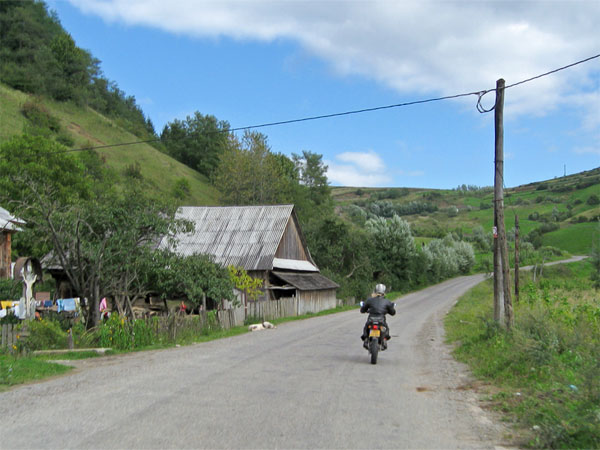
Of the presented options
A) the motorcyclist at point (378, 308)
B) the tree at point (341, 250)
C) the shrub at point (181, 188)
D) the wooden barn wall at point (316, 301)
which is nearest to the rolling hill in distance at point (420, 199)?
the shrub at point (181, 188)

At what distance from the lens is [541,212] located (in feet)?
360

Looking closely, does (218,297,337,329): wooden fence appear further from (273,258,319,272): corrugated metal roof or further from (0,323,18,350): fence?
(0,323,18,350): fence

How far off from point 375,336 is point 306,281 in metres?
24.1

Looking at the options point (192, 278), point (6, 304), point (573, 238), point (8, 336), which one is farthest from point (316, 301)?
point (573, 238)

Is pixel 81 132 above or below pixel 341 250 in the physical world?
above

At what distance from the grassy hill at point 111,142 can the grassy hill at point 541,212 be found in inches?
1340

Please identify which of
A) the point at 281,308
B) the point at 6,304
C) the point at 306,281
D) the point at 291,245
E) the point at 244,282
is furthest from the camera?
the point at 291,245

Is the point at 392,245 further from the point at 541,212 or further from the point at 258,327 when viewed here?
the point at 541,212

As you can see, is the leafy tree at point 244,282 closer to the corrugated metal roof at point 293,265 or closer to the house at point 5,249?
the corrugated metal roof at point 293,265

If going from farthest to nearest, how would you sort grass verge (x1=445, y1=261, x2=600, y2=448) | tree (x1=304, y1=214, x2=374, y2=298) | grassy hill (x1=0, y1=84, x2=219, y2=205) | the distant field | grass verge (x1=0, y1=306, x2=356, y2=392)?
the distant field
grassy hill (x1=0, y1=84, x2=219, y2=205)
tree (x1=304, y1=214, x2=374, y2=298)
grass verge (x1=0, y1=306, x2=356, y2=392)
grass verge (x1=445, y1=261, x2=600, y2=448)

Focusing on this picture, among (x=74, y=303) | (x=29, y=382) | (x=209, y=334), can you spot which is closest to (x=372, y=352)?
(x=29, y=382)

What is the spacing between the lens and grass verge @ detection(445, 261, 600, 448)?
584cm

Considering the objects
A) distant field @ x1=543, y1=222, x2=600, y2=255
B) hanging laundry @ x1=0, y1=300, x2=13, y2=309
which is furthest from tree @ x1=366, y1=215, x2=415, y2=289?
hanging laundry @ x1=0, y1=300, x2=13, y2=309

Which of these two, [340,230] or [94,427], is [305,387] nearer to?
[94,427]
